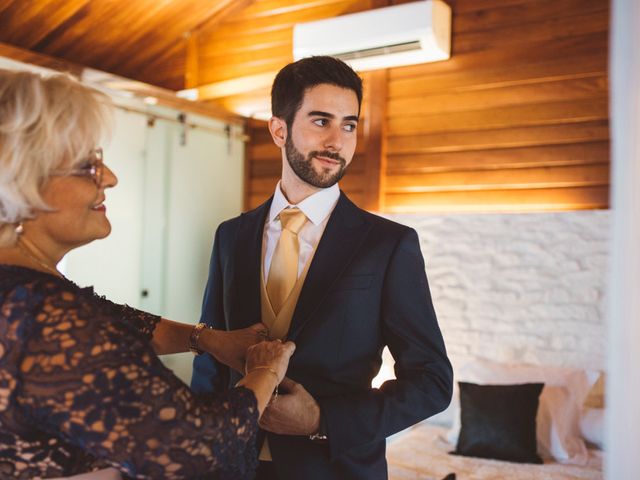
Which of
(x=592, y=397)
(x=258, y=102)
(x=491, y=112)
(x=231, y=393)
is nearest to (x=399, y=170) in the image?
(x=491, y=112)

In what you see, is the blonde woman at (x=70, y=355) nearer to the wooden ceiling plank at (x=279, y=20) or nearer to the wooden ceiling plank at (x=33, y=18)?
the wooden ceiling plank at (x=33, y=18)

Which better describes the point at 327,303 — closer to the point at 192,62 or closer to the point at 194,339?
the point at 194,339

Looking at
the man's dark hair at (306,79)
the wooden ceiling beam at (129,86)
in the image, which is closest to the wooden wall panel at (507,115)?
the wooden ceiling beam at (129,86)

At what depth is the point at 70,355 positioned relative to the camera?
996 mm

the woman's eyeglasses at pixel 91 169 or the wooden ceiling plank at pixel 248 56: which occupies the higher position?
the wooden ceiling plank at pixel 248 56

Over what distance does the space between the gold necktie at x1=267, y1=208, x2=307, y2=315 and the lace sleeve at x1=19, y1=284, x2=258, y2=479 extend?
645 millimetres

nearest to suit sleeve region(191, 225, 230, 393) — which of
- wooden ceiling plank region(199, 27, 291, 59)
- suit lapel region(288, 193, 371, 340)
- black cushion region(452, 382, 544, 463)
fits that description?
suit lapel region(288, 193, 371, 340)

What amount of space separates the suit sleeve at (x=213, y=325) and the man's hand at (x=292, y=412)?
15.9 inches

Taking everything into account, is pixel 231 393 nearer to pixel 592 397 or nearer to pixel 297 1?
pixel 592 397

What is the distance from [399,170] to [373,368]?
10.7ft

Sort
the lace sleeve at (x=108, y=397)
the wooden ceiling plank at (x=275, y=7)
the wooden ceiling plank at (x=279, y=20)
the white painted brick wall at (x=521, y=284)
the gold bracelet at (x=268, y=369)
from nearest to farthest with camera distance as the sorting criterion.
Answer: the lace sleeve at (x=108, y=397) → the gold bracelet at (x=268, y=369) → the white painted brick wall at (x=521, y=284) → the wooden ceiling plank at (x=279, y=20) → the wooden ceiling plank at (x=275, y=7)

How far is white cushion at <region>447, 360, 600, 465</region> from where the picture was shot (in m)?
3.49

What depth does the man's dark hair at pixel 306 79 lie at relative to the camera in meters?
1.72

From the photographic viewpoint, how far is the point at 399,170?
4.75m
